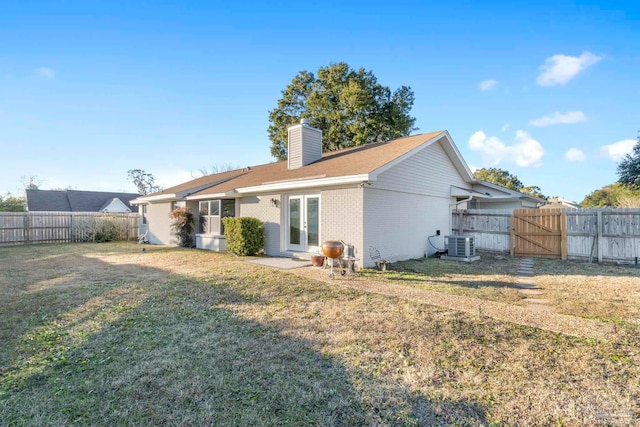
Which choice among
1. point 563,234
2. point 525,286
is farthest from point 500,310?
point 563,234

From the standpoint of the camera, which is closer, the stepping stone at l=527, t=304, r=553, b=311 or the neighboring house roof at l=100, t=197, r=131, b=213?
the stepping stone at l=527, t=304, r=553, b=311

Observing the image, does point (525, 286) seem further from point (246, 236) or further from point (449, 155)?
point (246, 236)

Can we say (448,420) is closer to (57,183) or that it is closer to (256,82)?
(256,82)

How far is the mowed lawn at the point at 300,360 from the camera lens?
101 inches

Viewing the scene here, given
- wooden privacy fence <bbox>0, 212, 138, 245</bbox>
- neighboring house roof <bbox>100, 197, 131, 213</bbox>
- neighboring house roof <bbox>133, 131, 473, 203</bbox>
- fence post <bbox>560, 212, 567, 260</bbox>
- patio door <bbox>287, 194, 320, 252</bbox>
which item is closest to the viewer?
neighboring house roof <bbox>133, 131, 473, 203</bbox>

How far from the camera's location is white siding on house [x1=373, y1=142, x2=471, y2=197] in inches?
390

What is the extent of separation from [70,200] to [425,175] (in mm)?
33864

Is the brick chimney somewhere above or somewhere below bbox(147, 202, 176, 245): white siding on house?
above

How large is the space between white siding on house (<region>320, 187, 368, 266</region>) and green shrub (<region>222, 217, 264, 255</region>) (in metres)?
2.81

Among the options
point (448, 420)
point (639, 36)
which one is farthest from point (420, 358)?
point (639, 36)

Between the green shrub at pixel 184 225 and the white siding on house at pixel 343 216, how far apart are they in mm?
8208

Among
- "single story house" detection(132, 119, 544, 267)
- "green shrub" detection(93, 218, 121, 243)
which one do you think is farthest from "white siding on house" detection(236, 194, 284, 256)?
"green shrub" detection(93, 218, 121, 243)

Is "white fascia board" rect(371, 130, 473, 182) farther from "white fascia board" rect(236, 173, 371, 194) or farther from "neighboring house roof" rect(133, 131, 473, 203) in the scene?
"white fascia board" rect(236, 173, 371, 194)

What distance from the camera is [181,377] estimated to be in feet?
10.2
